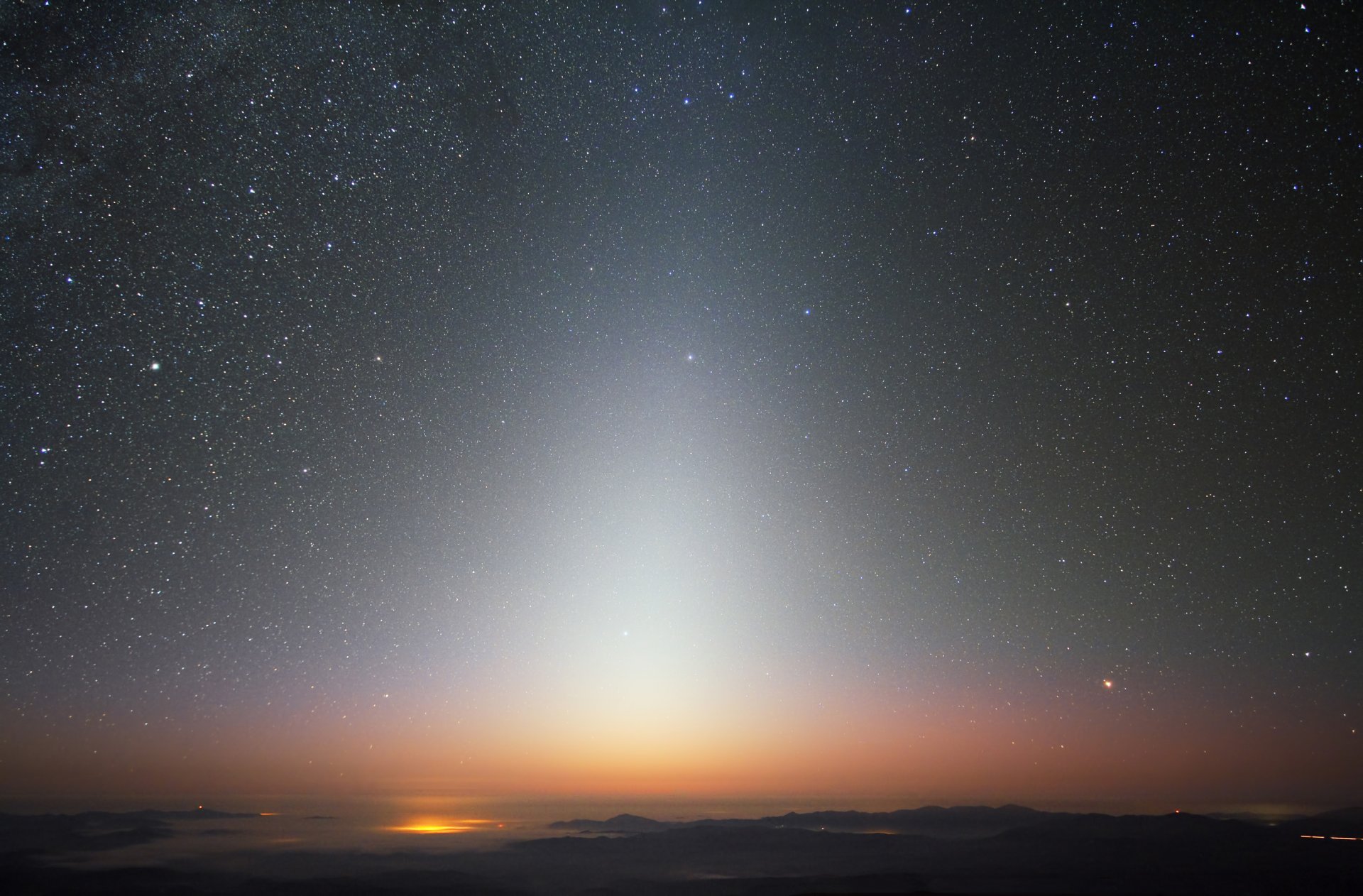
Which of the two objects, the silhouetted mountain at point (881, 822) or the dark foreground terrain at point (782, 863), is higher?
the dark foreground terrain at point (782, 863)

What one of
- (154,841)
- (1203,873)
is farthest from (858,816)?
(154,841)

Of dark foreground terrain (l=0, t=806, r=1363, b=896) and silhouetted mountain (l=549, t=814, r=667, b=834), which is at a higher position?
dark foreground terrain (l=0, t=806, r=1363, b=896)

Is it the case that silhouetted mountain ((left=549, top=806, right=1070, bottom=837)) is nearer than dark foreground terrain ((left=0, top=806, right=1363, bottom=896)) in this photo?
No

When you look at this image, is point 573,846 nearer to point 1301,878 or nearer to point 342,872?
point 342,872

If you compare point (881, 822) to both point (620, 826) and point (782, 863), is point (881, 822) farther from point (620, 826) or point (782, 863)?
point (782, 863)

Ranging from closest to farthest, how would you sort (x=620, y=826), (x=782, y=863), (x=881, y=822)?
(x=782, y=863) < (x=620, y=826) < (x=881, y=822)

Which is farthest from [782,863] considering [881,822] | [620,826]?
[881,822]

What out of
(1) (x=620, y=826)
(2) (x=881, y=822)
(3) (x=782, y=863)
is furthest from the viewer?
(2) (x=881, y=822)

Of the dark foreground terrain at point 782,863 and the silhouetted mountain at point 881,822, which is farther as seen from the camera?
the silhouetted mountain at point 881,822
